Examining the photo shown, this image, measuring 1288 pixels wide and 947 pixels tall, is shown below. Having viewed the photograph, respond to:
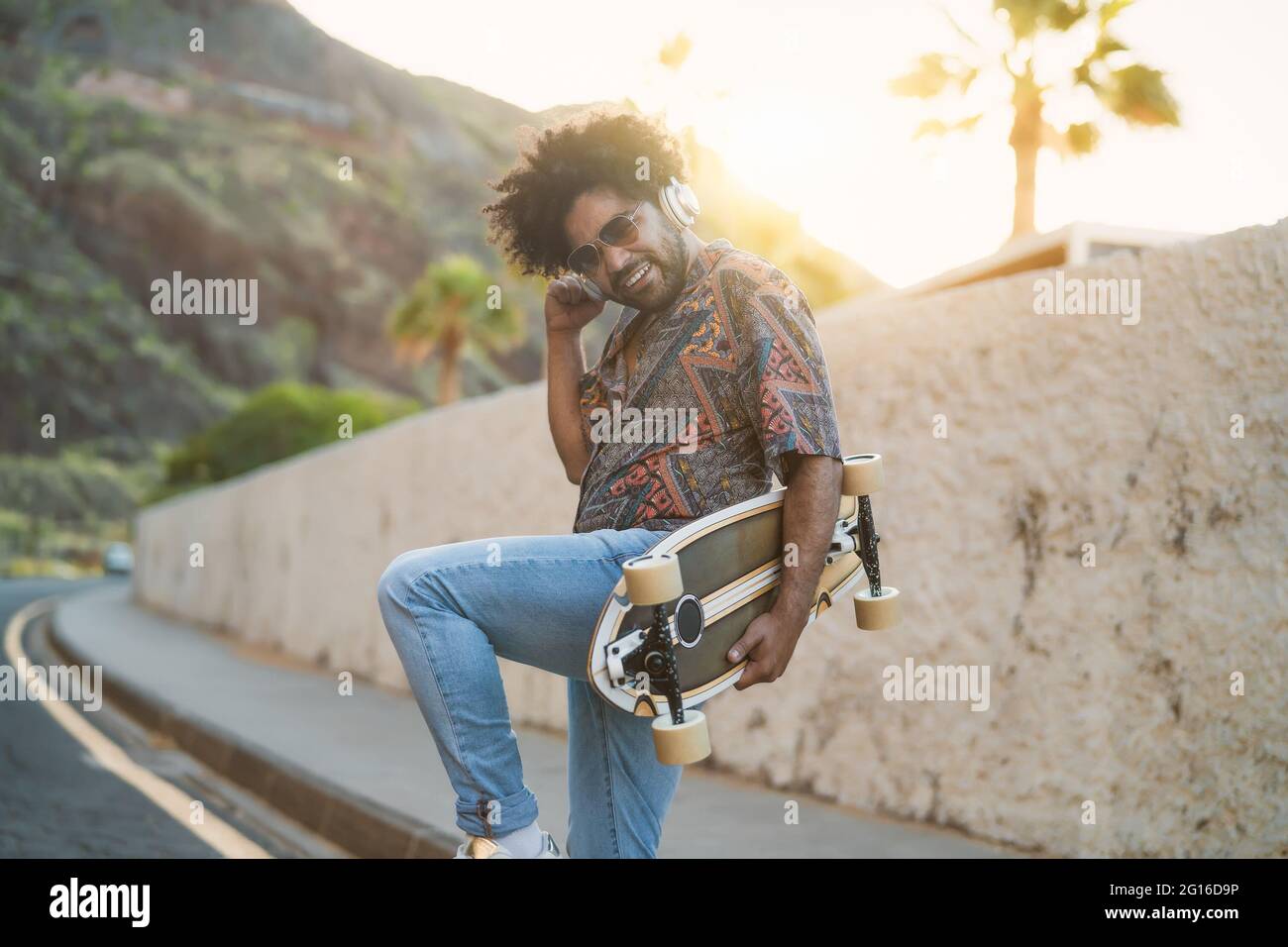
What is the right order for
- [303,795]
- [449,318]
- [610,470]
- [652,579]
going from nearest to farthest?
[652,579]
[610,470]
[303,795]
[449,318]

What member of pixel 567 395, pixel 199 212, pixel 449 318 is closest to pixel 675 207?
pixel 567 395

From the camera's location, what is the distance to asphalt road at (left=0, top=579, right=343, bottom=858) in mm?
5277

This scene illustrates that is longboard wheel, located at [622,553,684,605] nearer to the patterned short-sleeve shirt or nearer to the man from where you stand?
the man

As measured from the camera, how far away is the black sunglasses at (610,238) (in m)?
2.40

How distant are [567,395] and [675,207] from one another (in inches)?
18.2

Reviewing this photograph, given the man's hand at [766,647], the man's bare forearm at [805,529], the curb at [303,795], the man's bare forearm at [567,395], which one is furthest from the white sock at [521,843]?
the curb at [303,795]

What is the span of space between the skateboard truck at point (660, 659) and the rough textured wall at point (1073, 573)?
2.44 meters

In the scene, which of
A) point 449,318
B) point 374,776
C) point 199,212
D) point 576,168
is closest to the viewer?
point 576,168

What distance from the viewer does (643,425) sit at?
93.7 inches

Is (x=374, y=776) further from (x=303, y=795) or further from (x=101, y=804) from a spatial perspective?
(x=101, y=804)

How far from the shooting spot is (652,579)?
6.40 feet

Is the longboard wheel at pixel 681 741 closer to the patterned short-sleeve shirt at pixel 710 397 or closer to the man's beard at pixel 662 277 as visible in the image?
the patterned short-sleeve shirt at pixel 710 397
